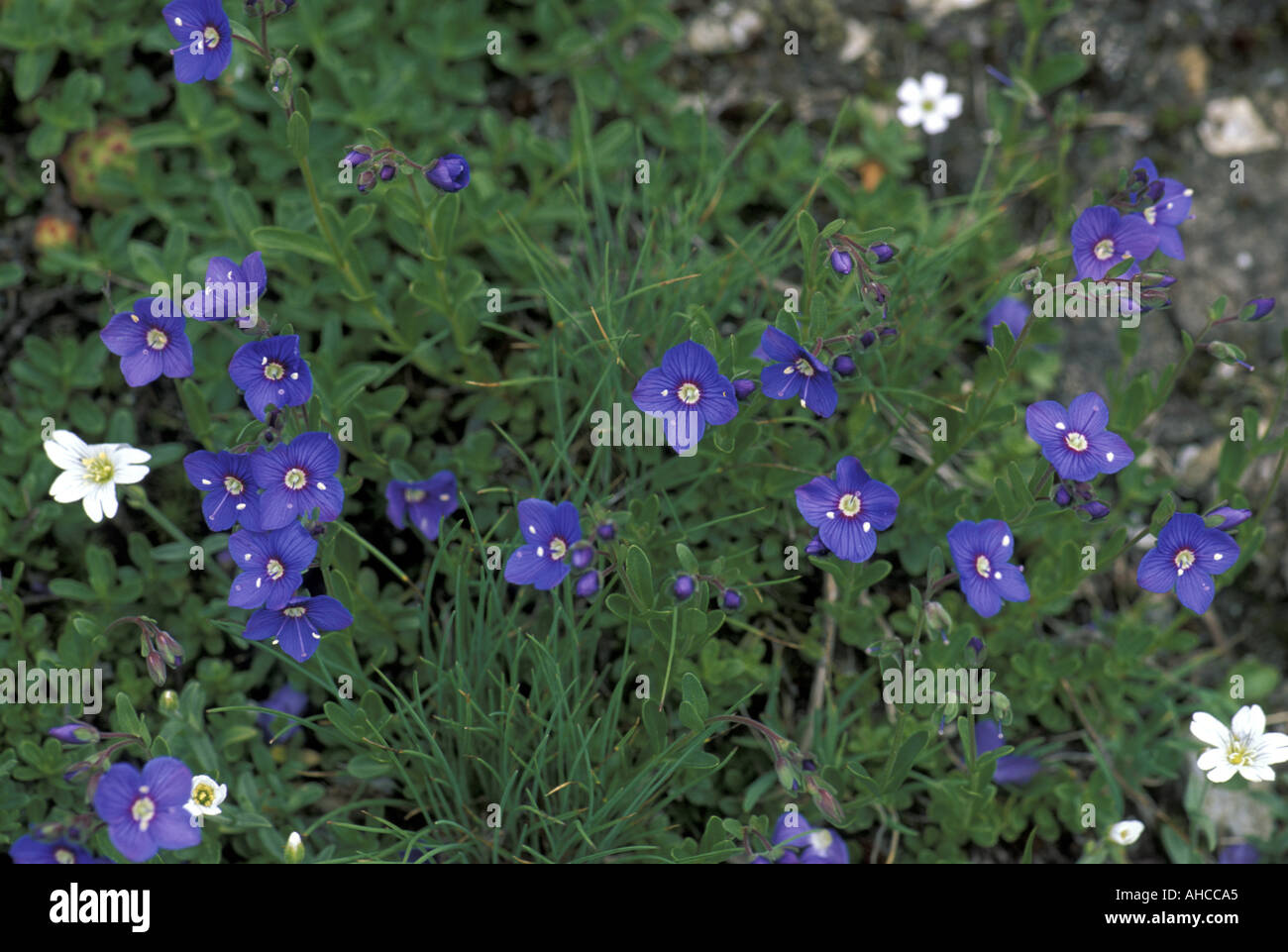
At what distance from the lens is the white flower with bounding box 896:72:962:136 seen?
5.04 metres

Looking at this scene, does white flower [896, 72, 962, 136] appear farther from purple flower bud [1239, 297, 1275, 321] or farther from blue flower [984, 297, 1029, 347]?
purple flower bud [1239, 297, 1275, 321]

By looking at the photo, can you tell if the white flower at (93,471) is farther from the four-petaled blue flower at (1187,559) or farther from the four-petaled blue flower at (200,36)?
the four-petaled blue flower at (1187,559)

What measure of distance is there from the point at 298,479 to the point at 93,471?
2.84 feet

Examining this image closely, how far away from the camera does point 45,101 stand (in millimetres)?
4609

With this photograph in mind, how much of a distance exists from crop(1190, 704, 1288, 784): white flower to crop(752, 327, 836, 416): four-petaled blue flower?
1.64 metres

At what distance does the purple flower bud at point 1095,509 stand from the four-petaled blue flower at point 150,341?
276 centimetres

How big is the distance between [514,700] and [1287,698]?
3197 mm

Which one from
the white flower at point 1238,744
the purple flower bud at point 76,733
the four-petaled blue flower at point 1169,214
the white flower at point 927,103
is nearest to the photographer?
the purple flower bud at point 76,733

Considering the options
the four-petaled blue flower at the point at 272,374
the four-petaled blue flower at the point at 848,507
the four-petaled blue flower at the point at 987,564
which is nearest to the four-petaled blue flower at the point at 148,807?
the four-petaled blue flower at the point at 272,374

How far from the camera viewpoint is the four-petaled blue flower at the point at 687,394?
3.38m

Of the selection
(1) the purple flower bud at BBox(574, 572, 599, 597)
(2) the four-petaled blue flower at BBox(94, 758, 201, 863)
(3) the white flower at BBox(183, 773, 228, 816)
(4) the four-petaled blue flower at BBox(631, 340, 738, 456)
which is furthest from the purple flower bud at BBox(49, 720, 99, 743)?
(4) the four-petaled blue flower at BBox(631, 340, 738, 456)

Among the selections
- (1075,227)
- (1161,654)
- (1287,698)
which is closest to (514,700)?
(1075,227)

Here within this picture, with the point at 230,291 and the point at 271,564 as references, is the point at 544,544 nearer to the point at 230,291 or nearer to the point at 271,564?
the point at 271,564

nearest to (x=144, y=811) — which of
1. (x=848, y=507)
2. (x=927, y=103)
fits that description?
(x=848, y=507)
